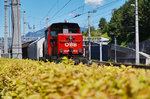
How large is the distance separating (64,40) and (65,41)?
0.12 m

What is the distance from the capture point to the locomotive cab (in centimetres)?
1700

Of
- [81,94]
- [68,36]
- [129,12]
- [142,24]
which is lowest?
[81,94]

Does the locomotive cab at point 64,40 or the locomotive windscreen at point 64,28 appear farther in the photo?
the locomotive windscreen at point 64,28

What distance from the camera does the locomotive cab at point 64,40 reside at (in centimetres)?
1700

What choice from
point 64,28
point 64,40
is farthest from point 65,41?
point 64,28

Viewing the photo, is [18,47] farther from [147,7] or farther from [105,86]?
[147,7]

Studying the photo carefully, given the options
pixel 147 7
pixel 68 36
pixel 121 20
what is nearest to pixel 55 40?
pixel 68 36

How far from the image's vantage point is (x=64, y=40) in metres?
17.1

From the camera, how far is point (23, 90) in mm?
4070

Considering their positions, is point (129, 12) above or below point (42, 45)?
above

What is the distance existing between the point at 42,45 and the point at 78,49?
6.27 m

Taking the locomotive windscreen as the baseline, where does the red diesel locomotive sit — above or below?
below

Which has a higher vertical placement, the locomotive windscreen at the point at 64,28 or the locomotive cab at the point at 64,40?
the locomotive windscreen at the point at 64,28

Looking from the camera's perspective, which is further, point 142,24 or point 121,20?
point 121,20
